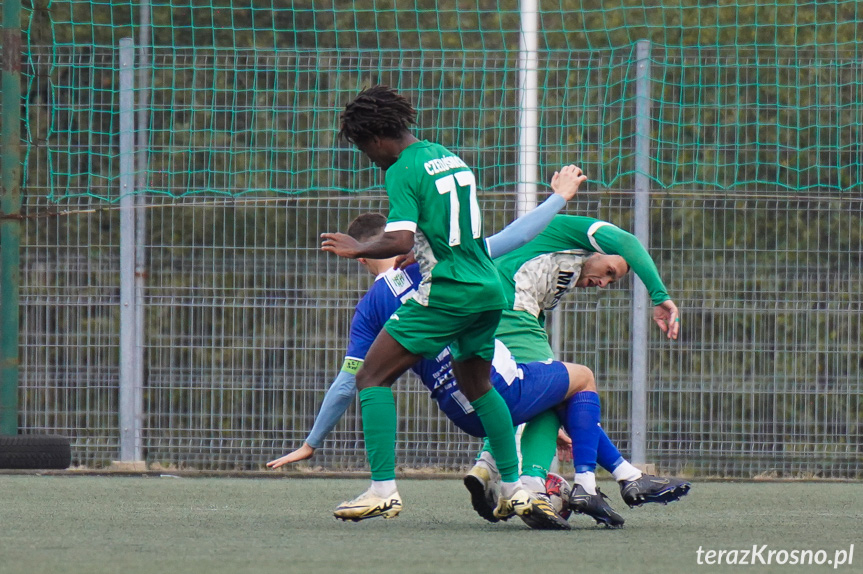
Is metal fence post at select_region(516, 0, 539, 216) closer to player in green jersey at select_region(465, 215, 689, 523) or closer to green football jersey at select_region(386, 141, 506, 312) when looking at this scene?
player in green jersey at select_region(465, 215, 689, 523)

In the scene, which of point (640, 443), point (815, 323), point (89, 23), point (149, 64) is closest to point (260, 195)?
point (149, 64)

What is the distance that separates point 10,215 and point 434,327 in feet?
12.7

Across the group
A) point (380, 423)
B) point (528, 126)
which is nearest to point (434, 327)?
point (380, 423)

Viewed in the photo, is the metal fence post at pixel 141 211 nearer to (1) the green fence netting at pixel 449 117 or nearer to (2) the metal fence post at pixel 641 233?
(1) the green fence netting at pixel 449 117

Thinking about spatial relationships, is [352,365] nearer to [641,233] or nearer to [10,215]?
[10,215]

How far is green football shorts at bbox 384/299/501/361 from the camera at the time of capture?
15.3 feet

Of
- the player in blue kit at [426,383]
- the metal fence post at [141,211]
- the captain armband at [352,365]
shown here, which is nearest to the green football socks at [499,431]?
the player in blue kit at [426,383]

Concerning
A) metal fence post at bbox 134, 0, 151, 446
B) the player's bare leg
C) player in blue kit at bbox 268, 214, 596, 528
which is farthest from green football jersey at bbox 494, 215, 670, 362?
metal fence post at bbox 134, 0, 151, 446

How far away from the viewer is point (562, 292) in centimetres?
551

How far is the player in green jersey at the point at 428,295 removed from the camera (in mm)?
4645

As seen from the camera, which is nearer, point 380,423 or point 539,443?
point 380,423

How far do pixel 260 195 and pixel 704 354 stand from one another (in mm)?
2795

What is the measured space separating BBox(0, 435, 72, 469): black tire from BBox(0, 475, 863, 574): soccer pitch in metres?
0.64

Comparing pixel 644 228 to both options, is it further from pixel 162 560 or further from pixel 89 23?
pixel 162 560
